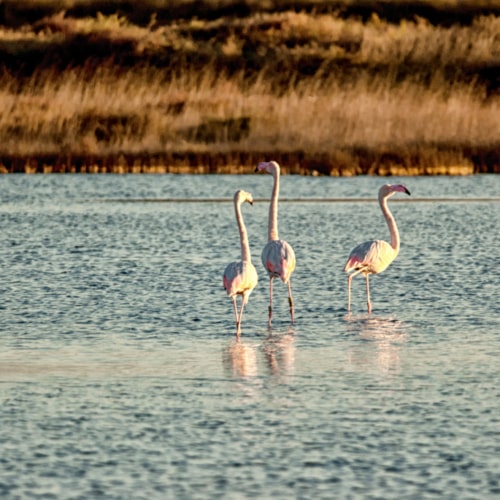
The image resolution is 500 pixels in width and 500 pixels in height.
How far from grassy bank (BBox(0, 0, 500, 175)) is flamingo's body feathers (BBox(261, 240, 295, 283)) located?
61.6ft

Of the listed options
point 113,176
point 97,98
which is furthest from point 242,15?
A: point 113,176

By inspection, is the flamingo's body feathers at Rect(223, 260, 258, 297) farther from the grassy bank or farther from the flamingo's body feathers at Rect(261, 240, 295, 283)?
the grassy bank

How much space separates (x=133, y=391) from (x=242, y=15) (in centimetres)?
4886

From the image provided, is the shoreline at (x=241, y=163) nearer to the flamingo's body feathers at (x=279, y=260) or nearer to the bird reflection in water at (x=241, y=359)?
the flamingo's body feathers at (x=279, y=260)

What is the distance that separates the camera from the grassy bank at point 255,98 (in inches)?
1358

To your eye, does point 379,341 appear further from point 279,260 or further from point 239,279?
point 279,260

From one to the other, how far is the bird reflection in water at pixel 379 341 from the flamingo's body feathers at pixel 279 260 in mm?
664

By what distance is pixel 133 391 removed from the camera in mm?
9984

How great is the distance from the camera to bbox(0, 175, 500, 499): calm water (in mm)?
7906

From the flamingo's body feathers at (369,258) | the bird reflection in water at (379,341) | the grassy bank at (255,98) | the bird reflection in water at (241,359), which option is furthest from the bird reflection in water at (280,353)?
the grassy bank at (255,98)

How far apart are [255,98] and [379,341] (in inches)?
1008

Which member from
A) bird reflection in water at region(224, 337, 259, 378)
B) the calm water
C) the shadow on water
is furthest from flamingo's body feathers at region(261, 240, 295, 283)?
bird reflection in water at region(224, 337, 259, 378)

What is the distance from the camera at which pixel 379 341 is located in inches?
476

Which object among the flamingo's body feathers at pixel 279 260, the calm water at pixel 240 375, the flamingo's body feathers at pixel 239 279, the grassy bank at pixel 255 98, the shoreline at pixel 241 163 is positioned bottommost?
the calm water at pixel 240 375
